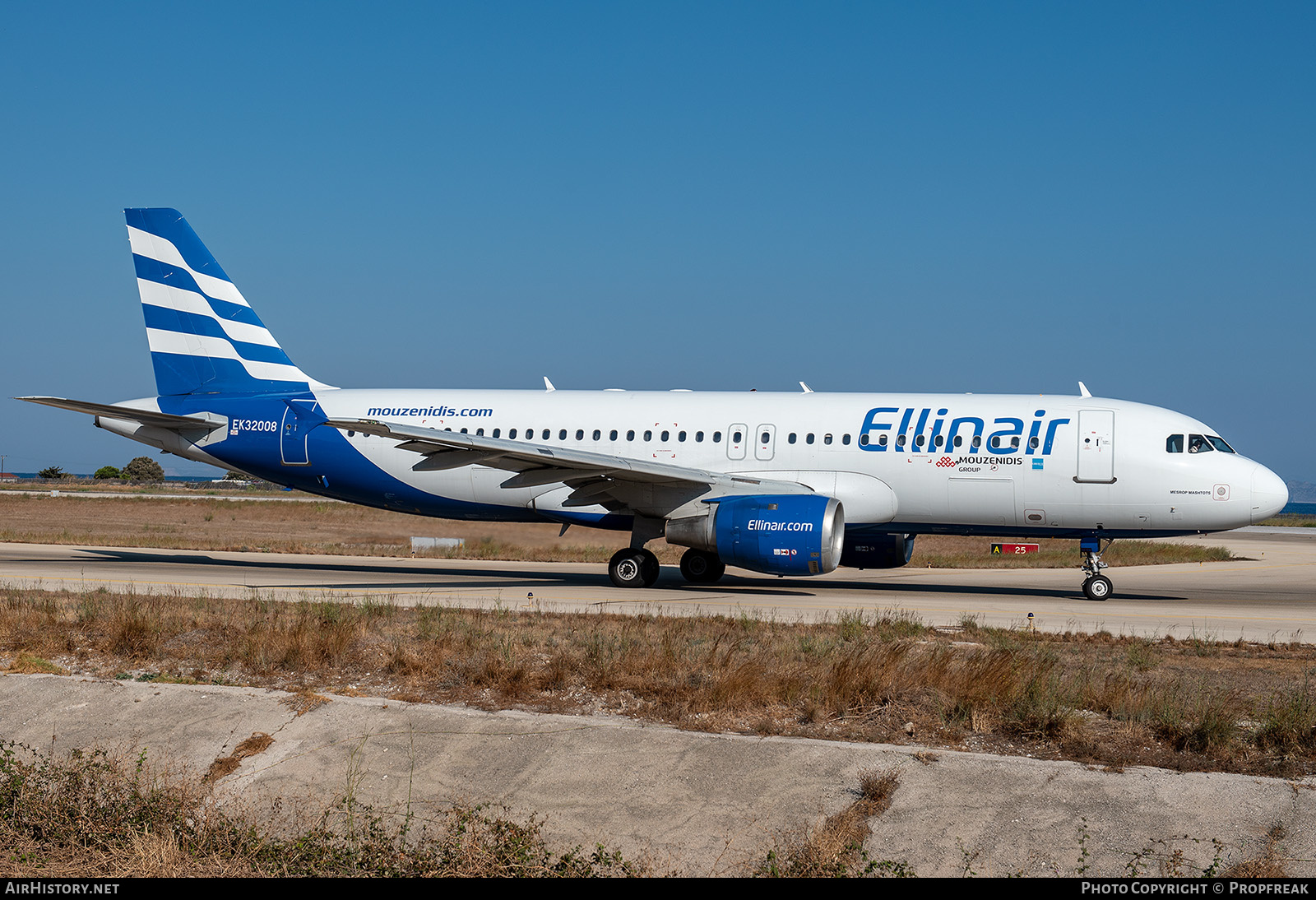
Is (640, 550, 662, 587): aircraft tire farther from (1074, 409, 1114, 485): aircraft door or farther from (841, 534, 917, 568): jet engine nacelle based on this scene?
(1074, 409, 1114, 485): aircraft door

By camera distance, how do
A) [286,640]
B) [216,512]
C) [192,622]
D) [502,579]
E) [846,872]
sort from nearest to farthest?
[846,872]
[286,640]
[192,622]
[502,579]
[216,512]

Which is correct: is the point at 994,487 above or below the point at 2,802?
above

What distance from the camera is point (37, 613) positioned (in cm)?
1500

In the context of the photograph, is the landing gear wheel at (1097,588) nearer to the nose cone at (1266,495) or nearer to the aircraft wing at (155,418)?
the nose cone at (1266,495)

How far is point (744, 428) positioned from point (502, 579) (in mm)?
6563

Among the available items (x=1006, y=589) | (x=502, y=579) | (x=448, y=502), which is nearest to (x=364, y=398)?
(x=448, y=502)

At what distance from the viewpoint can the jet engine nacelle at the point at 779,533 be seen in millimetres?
19750

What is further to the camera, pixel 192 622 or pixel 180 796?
pixel 192 622

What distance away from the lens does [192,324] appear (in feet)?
86.3

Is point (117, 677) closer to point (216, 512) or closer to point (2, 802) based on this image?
point (2, 802)

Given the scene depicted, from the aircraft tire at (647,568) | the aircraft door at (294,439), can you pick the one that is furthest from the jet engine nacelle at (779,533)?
the aircraft door at (294,439)

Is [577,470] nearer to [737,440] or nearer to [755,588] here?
[737,440]

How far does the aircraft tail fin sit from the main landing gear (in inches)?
722

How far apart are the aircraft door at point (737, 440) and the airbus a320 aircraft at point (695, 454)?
41 millimetres
